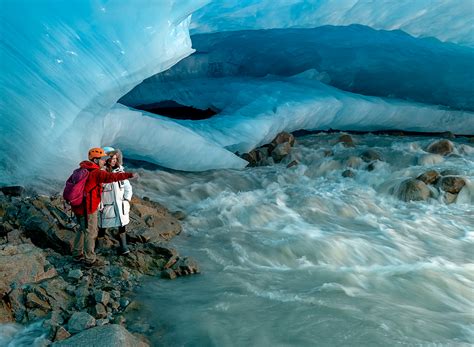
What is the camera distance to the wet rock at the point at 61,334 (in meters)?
2.60

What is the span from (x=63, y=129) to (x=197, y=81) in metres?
5.40

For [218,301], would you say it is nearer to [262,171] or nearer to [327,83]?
[262,171]

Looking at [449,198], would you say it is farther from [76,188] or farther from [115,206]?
[76,188]

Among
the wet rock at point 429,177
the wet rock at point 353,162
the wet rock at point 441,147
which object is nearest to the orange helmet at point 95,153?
the wet rock at point 429,177

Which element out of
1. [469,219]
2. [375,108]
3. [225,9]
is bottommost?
[469,219]

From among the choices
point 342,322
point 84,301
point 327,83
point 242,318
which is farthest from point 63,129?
point 327,83

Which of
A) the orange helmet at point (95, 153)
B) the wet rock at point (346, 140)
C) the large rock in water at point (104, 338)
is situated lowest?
the large rock in water at point (104, 338)

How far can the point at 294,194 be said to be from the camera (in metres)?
6.39

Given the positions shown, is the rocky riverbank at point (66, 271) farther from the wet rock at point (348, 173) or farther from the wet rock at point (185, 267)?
the wet rock at point (348, 173)

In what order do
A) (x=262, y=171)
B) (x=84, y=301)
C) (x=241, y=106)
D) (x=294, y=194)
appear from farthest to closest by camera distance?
(x=241, y=106) → (x=262, y=171) → (x=294, y=194) → (x=84, y=301)

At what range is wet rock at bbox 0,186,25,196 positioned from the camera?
473cm

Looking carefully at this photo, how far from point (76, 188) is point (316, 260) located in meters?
2.11

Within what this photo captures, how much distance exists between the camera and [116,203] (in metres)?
3.76

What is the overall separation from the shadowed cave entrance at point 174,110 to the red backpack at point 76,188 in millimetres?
6881
